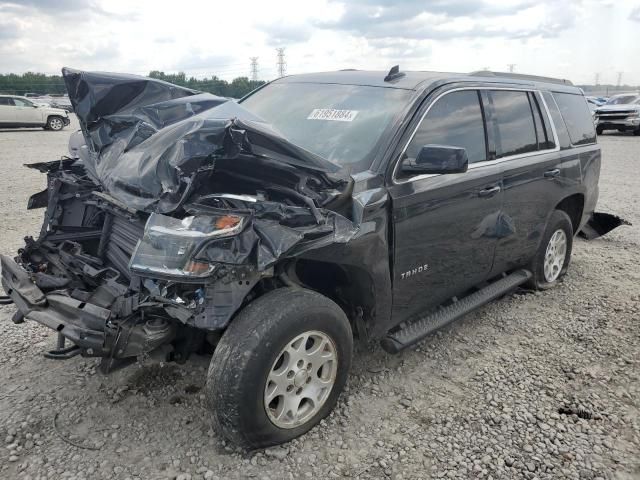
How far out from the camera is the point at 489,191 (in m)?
3.79

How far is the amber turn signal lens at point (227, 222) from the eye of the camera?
8.07 ft

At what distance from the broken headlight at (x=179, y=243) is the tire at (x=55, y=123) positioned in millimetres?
23184

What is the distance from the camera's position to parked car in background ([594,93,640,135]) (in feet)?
69.6

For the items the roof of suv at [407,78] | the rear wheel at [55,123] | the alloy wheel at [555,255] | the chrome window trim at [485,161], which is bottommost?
the alloy wheel at [555,255]

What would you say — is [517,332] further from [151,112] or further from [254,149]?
[151,112]

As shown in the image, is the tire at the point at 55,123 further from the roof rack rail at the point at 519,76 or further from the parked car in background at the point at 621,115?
the parked car in background at the point at 621,115

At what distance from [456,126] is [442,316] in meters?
1.34

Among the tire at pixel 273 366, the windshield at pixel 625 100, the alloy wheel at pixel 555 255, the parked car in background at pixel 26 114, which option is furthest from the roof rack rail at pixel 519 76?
the parked car in background at pixel 26 114

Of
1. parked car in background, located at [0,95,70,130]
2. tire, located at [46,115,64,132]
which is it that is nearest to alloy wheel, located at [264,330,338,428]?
parked car in background, located at [0,95,70,130]

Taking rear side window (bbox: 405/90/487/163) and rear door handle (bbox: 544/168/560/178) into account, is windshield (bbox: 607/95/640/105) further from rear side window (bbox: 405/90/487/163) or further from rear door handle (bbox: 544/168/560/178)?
rear side window (bbox: 405/90/487/163)

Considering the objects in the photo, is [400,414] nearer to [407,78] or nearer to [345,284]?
[345,284]

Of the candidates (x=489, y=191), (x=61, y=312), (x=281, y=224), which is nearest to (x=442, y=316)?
(x=489, y=191)

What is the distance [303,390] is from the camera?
2.84 metres

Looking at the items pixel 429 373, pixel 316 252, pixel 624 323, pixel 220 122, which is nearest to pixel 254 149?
pixel 220 122
